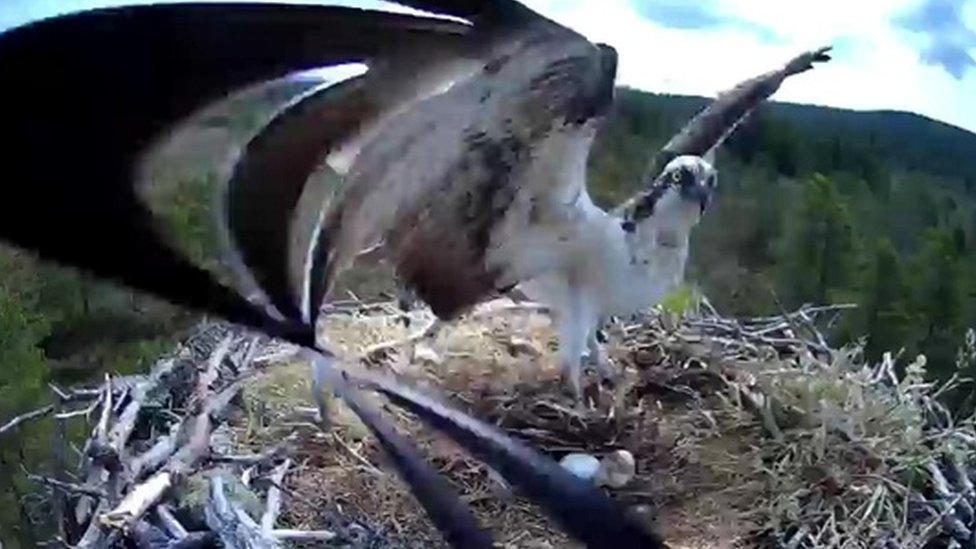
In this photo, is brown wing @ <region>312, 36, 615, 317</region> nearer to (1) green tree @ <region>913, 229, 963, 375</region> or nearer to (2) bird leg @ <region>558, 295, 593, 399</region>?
(2) bird leg @ <region>558, 295, 593, 399</region>

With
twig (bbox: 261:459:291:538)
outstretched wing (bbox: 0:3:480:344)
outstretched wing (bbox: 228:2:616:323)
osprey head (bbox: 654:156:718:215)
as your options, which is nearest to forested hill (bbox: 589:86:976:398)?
osprey head (bbox: 654:156:718:215)

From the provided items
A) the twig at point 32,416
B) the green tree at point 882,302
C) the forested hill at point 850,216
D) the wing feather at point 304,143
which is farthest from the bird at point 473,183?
the twig at point 32,416

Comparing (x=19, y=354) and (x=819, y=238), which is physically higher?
(x=819, y=238)

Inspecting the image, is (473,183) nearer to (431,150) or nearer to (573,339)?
(431,150)

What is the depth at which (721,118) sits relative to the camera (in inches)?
38.9

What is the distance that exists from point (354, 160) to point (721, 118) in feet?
1.27

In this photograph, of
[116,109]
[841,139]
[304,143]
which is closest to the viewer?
[116,109]

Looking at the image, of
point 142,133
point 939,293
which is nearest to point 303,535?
point 142,133

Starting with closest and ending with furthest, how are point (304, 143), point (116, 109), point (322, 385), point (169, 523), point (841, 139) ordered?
point (116, 109) → point (304, 143) → point (322, 385) → point (169, 523) → point (841, 139)

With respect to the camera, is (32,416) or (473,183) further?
(32,416)

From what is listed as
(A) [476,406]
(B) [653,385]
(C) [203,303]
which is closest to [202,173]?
(C) [203,303]

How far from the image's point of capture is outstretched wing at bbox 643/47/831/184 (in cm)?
98

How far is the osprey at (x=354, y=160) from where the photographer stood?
1.74ft

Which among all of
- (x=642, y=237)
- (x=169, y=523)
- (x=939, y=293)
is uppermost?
(x=642, y=237)
